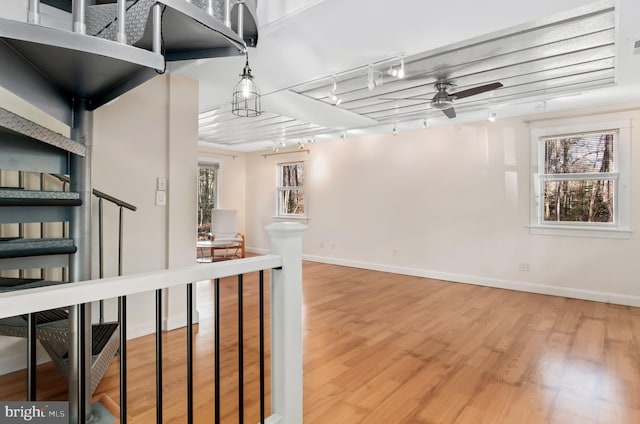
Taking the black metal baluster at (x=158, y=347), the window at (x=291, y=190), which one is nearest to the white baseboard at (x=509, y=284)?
the window at (x=291, y=190)

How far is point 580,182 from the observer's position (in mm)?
4402

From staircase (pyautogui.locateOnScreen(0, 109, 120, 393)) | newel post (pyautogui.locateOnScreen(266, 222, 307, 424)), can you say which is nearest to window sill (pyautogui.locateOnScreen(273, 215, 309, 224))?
newel post (pyautogui.locateOnScreen(266, 222, 307, 424))

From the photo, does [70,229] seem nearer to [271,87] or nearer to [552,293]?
[271,87]

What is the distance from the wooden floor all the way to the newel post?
45cm

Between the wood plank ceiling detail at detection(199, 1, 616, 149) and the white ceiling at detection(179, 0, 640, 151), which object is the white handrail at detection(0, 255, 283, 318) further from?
the wood plank ceiling detail at detection(199, 1, 616, 149)

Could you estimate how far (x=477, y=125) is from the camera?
502cm

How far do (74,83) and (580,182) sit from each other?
5214 millimetres

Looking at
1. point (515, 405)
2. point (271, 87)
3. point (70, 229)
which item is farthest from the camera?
point (271, 87)

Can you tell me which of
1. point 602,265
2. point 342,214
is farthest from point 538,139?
point 342,214

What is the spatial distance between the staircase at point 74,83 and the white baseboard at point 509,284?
4623 mm

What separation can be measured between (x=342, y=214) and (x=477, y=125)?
2.76 meters

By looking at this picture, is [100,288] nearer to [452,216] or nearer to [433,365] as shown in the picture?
[433,365]

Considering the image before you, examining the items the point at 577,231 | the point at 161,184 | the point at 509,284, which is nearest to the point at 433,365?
the point at 161,184

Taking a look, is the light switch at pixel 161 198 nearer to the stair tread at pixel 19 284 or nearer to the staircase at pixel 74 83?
the stair tread at pixel 19 284
